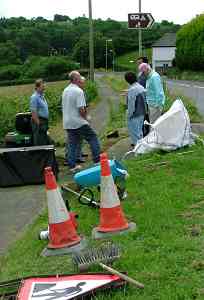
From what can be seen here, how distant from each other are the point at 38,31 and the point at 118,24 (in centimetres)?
5699

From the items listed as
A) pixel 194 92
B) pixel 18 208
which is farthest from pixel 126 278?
pixel 194 92

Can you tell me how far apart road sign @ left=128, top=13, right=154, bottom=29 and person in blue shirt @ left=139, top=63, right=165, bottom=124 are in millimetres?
3224

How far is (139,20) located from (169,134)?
5.41m

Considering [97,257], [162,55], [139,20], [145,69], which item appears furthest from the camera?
[162,55]

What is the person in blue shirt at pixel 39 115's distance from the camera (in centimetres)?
1099

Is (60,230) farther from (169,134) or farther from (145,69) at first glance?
(145,69)

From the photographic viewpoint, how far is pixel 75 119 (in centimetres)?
999

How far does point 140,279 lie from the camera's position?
176 inches

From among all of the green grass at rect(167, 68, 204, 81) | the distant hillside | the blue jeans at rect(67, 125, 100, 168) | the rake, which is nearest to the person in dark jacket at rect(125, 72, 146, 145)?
the blue jeans at rect(67, 125, 100, 168)

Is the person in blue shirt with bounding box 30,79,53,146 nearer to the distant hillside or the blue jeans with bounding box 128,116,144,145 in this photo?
the blue jeans with bounding box 128,116,144,145

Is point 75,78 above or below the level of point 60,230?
above

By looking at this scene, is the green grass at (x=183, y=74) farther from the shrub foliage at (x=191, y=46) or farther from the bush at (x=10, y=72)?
the bush at (x=10, y=72)

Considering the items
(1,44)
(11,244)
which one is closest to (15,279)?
(11,244)

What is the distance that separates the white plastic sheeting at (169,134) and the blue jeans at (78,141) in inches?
34.9
